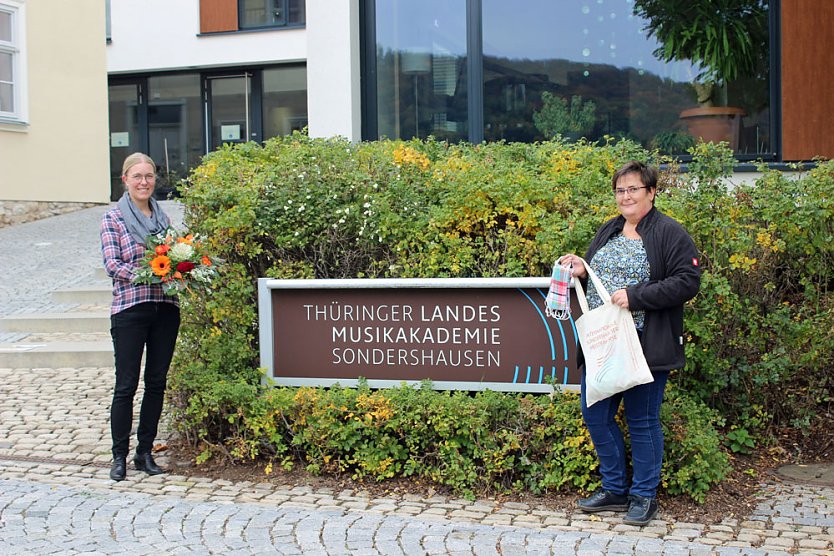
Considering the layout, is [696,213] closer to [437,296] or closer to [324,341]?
[437,296]

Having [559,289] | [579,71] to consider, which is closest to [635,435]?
[559,289]

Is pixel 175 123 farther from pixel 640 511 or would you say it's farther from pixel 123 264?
pixel 640 511

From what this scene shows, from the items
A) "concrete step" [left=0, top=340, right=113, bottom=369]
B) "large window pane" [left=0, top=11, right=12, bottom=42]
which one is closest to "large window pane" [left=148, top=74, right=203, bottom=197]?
"large window pane" [left=0, top=11, right=12, bottom=42]

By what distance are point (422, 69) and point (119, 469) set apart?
17.8 feet

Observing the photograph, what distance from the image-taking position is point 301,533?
4535mm

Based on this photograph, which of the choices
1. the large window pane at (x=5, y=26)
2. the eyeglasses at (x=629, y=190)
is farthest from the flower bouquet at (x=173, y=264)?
the large window pane at (x=5, y=26)

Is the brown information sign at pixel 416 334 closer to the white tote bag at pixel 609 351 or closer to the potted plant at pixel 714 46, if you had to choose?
the white tote bag at pixel 609 351

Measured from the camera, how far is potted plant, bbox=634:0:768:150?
8617mm

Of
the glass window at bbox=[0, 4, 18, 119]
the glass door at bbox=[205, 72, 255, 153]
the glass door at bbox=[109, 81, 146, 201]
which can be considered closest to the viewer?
the glass window at bbox=[0, 4, 18, 119]

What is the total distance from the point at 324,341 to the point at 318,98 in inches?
176

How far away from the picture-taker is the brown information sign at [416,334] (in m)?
5.29

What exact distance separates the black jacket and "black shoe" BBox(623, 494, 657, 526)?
687 mm

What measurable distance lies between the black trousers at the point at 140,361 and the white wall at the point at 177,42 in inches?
636

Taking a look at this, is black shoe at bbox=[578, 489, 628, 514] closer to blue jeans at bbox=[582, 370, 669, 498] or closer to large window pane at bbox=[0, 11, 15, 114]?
blue jeans at bbox=[582, 370, 669, 498]
